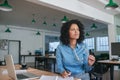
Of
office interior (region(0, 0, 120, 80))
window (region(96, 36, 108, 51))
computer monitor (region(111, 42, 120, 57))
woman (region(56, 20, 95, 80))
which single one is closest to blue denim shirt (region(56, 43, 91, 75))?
woman (region(56, 20, 95, 80))

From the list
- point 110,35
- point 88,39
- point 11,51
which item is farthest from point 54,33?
point 110,35

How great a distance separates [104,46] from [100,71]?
7.64 meters

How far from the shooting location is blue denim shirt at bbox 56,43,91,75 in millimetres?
1462

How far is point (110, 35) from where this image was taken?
23.9 feet

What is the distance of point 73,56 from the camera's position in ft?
4.82

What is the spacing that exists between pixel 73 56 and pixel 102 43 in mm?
10426

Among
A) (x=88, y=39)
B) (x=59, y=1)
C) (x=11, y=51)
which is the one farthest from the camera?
(x=88, y=39)

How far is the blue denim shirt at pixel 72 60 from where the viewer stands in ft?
4.80

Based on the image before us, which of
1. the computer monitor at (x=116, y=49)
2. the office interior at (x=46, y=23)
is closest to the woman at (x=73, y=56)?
the office interior at (x=46, y=23)

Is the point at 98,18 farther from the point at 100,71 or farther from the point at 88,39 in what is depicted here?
the point at 88,39

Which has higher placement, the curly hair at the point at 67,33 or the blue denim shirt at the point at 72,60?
the curly hair at the point at 67,33

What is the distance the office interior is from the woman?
213 cm

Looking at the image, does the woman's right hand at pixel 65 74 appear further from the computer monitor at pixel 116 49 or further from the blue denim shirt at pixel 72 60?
the computer monitor at pixel 116 49

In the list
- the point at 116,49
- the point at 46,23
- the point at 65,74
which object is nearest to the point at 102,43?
the point at 46,23
